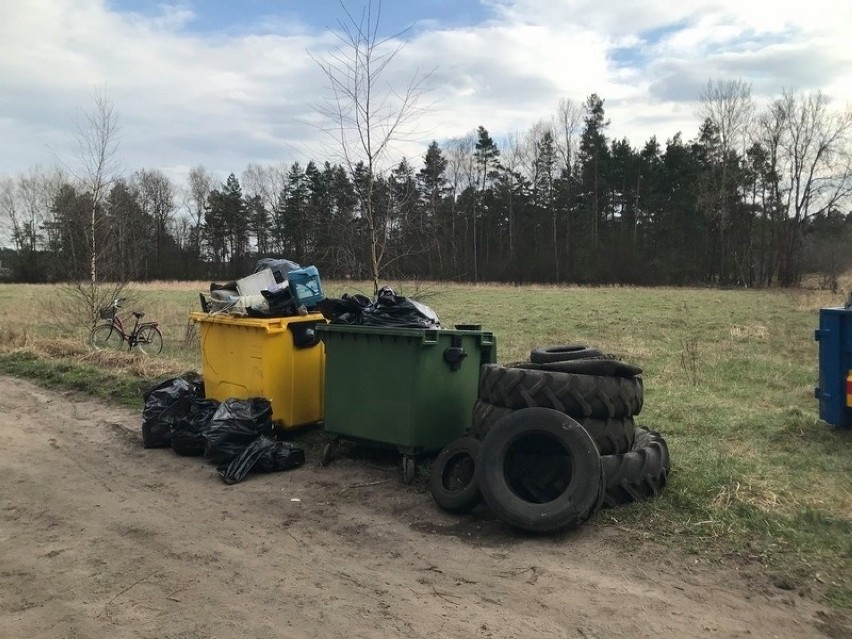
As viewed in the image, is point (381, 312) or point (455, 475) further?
point (381, 312)

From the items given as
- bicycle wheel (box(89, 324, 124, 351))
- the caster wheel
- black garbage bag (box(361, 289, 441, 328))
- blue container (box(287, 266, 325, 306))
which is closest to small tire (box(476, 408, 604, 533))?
black garbage bag (box(361, 289, 441, 328))

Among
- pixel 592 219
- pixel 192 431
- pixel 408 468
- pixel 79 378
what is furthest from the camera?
pixel 592 219

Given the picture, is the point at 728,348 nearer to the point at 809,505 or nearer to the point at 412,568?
the point at 809,505

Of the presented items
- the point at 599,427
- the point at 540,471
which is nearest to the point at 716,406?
the point at 599,427

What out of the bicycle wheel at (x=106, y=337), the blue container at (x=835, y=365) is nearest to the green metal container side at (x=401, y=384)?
the blue container at (x=835, y=365)

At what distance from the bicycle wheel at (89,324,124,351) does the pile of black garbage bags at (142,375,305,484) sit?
7.24m

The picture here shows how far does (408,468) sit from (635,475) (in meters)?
1.71

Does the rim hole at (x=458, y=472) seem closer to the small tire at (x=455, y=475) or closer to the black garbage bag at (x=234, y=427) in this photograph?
the small tire at (x=455, y=475)

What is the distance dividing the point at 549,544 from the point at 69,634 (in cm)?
253

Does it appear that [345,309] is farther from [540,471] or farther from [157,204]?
[157,204]

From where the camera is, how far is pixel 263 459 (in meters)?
5.39

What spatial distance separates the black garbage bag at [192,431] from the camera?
19.2 ft

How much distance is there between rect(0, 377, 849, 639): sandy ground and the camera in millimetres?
2930

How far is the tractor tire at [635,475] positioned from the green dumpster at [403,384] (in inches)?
57.1
